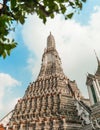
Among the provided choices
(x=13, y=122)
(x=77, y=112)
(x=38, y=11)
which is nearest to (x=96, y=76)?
(x=77, y=112)

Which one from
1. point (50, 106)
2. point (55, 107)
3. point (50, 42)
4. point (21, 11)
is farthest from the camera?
point (50, 42)

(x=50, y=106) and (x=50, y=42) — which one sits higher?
(x=50, y=42)

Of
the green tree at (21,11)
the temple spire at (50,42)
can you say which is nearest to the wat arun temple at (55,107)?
the temple spire at (50,42)

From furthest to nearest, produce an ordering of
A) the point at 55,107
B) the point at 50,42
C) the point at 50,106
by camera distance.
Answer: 1. the point at 50,42
2. the point at 50,106
3. the point at 55,107

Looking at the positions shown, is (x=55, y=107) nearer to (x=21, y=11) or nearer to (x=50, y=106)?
(x=50, y=106)

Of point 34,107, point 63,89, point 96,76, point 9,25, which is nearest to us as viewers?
point 9,25

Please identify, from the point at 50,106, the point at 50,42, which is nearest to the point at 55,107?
the point at 50,106

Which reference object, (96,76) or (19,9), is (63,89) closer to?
(96,76)

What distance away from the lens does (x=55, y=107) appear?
39.5 metres

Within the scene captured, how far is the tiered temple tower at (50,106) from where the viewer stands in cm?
3595

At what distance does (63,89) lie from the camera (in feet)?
147

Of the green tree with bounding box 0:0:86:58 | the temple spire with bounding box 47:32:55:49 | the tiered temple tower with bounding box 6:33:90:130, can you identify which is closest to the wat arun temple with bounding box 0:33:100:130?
the tiered temple tower with bounding box 6:33:90:130

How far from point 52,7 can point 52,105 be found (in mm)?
37097

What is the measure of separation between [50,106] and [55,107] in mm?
1201
